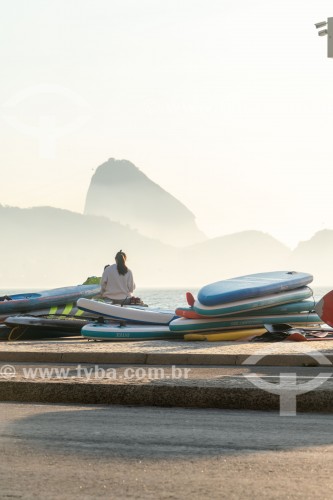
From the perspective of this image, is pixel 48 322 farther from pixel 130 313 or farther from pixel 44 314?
pixel 130 313

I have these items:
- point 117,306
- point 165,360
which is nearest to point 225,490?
point 165,360

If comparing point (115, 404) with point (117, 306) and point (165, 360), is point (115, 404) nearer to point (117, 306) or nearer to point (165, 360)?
point (165, 360)

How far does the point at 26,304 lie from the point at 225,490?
1514 centimetres

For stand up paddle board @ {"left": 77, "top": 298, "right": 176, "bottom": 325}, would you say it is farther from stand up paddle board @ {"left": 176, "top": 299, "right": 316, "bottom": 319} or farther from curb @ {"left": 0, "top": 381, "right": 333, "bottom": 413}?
curb @ {"left": 0, "top": 381, "right": 333, "bottom": 413}

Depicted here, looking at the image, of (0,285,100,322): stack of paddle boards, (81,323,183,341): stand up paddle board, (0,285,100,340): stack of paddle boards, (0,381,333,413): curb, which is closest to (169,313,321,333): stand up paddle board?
(81,323,183,341): stand up paddle board

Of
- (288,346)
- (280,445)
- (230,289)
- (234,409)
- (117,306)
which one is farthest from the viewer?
(117,306)

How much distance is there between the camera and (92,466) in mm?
6438

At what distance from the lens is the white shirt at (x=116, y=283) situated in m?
20.6

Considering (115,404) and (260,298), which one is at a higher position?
(260,298)

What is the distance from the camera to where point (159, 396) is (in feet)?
→ 31.4

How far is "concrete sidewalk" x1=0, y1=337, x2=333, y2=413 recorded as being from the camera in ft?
30.7

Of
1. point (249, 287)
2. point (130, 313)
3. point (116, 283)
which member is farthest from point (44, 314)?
point (249, 287)

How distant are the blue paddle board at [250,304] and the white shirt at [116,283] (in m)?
3.11

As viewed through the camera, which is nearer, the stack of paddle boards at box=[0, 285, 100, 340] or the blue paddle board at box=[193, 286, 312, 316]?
the blue paddle board at box=[193, 286, 312, 316]
